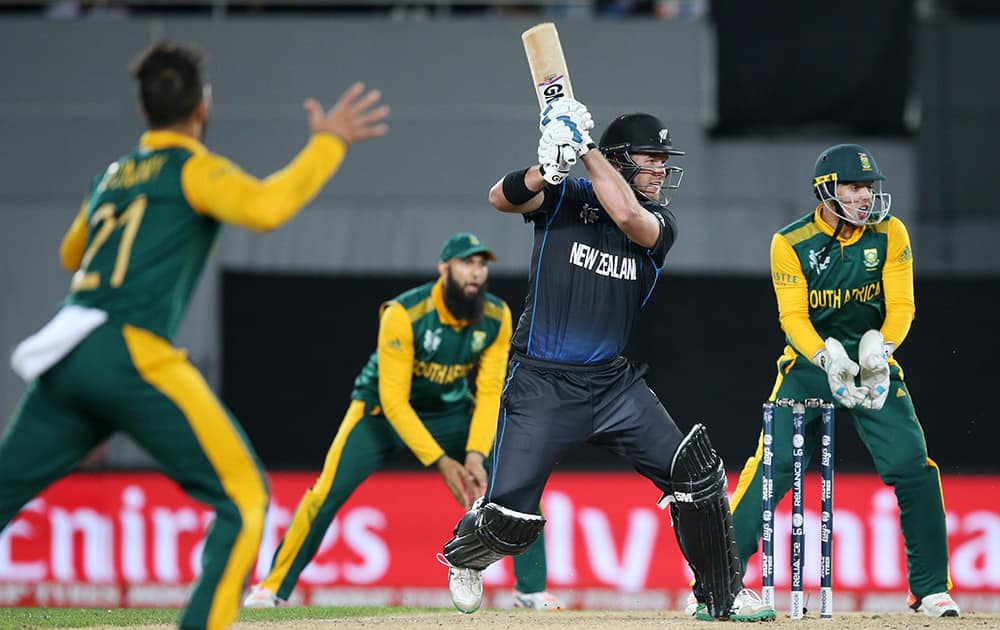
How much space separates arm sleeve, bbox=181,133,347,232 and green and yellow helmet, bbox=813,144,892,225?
268cm

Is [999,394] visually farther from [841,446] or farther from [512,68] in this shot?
[512,68]

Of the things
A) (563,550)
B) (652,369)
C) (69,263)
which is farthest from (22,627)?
(652,369)

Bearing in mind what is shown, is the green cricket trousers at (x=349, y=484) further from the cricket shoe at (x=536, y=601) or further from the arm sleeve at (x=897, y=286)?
the arm sleeve at (x=897, y=286)

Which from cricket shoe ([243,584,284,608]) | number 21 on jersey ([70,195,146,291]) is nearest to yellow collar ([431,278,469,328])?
cricket shoe ([243,584,284,608])

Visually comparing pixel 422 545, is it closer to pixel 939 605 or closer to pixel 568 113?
pixel 939 605

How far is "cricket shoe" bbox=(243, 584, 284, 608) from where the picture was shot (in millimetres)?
7012

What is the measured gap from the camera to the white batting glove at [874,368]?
6.00 m

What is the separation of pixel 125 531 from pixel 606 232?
17.9 feet

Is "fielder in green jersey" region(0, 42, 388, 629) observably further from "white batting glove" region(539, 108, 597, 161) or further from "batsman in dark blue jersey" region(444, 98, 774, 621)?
"batsman in dark blue jersey" region(444, 98, 774, 621)

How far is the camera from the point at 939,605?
627cm

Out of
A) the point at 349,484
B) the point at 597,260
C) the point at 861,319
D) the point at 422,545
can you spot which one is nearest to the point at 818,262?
the point at 861,319

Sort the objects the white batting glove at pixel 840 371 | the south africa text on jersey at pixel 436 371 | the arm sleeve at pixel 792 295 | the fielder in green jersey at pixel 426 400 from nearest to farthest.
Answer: the white batting glove at pixel 840 371
the arm sleeve at pixel 792 295
the fielder in green jersey at pixel 426 400
the south africa text on jersey at pixel 436 371

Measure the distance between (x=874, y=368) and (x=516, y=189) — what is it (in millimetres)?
1830

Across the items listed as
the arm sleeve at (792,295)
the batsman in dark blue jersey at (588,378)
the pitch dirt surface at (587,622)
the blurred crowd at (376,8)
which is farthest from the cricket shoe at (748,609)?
the blurred crowd at (376,8)
